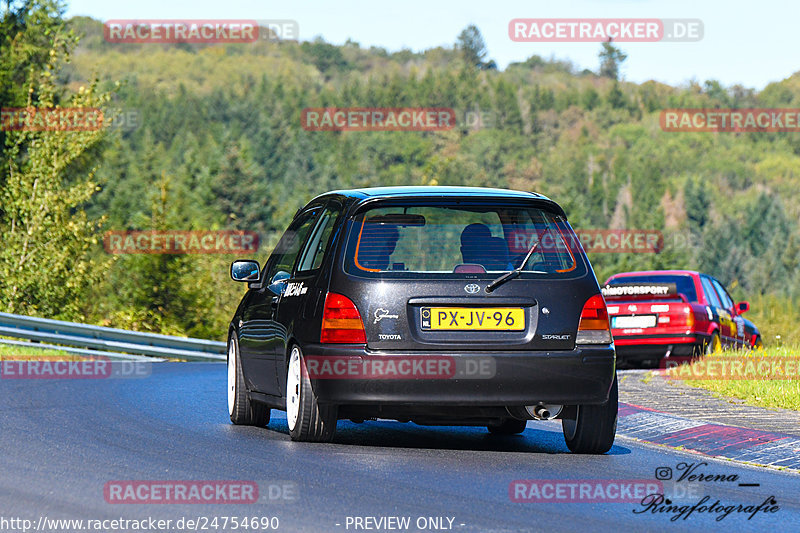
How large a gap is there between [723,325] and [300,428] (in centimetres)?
1397

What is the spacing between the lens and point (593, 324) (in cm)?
811

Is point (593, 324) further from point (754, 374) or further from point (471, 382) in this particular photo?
point (754, 374)

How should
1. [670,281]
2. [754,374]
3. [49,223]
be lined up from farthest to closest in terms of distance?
[49,223], [670,281], [754,374]

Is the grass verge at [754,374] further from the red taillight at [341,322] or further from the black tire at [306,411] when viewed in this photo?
the red taillight at [341,322]

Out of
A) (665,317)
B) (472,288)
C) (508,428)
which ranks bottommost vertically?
(665,317)

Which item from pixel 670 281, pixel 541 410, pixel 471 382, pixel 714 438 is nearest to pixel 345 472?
pixel 471 382

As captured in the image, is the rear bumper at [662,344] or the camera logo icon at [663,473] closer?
the camera logo icon at [663,473]

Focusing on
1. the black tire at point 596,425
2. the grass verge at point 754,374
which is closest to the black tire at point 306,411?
the black tire at point 596,425

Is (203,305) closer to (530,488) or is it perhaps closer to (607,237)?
(530,488)

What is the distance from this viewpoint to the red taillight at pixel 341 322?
786 cm

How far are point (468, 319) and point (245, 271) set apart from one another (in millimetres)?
2498

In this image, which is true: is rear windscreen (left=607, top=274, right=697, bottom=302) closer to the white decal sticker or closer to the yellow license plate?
the white decal sticker

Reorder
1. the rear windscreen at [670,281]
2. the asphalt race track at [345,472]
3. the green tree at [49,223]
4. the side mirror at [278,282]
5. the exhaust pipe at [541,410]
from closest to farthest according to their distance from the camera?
the asphalt race track at [345,472]
the exhaust pipe at [541,410]
the side mirror at [278,282]
the rear windscreen at [670,281]
the green tree at [49,223]

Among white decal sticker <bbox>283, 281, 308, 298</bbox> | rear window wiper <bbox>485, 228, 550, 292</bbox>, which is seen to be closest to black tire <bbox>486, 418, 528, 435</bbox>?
rear window wiper <bbox>485, 228, 550, 292</bbox>
